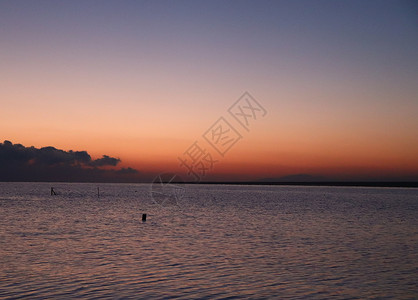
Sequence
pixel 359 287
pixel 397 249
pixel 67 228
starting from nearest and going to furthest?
pixel 359 287, pixel 397 249, pixel 67 228

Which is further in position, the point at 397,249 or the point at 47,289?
the point at 397,249

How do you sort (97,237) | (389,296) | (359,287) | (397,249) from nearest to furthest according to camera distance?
1. (389,296)
2. (359,287)
3. (397,249)
4. (97,237)

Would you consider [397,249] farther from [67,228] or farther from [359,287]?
[67,228]

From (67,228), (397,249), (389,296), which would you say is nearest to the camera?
(389,296)

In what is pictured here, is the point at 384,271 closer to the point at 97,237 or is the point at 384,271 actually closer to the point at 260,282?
the point at 260,282

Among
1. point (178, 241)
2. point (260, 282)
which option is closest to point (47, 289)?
point (260, 282)

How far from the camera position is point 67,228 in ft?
141

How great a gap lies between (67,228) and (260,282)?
94.8ft

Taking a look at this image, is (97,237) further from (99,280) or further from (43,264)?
(99,280)

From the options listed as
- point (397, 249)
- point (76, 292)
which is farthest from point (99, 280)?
point (397, 249)

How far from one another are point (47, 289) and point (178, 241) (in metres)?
16.7

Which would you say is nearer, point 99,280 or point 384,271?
point 99,280

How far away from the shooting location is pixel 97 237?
3628 cm

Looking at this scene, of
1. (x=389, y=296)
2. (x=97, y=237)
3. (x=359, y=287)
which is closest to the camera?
(x=389, y=296)
